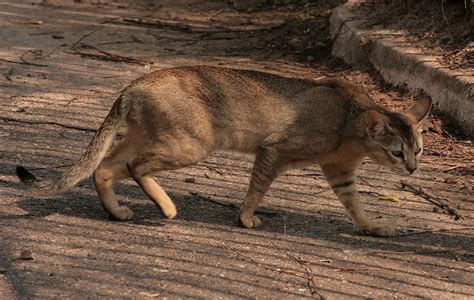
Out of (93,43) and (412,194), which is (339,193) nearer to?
(412,194)

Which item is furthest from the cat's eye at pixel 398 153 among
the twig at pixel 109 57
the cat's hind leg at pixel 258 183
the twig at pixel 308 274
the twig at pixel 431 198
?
the twig at pixel 109 57

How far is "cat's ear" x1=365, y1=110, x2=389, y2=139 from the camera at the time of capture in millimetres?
5477

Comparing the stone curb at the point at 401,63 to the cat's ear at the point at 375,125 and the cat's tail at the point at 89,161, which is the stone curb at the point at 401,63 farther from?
the cat's tail at the point at 89,161

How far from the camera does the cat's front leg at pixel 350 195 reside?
218 inches

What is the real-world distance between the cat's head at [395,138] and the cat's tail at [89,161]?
1.51 m

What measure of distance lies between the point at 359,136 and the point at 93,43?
551cm

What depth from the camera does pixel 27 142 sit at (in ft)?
22.1

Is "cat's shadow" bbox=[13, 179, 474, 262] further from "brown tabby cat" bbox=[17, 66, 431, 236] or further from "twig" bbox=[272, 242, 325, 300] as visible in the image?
"twig" bbox=[272, 242, 325, 300]

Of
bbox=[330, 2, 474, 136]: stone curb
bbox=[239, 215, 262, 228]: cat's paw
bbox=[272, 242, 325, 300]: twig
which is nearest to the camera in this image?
bbox=[272, 242, 325, 300]: twig

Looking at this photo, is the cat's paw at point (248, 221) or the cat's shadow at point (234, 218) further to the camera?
the cat's paw at point (248, 221)

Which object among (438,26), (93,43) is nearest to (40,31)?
(93,43)

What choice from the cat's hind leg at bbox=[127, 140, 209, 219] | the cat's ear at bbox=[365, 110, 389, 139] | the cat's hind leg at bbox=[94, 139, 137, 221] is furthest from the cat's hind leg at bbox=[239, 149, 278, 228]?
the cat's hind leg at bbox=[94, 139, 137, 221]

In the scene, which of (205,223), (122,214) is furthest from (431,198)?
(122,214)

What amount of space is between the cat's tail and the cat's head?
151 cm
